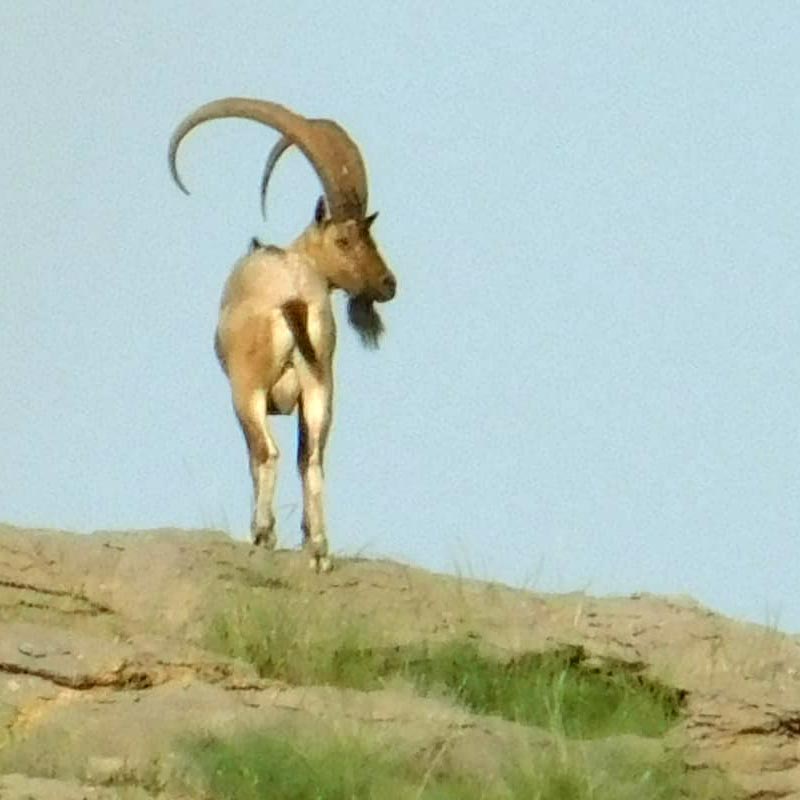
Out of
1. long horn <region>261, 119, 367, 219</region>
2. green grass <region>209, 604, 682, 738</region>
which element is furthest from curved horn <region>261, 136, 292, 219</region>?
green grass <region>209, 604, 682, 738</region>

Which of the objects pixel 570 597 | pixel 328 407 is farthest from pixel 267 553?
pixel 570 597

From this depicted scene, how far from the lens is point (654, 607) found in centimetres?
889

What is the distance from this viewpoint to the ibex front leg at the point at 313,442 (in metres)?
8.91

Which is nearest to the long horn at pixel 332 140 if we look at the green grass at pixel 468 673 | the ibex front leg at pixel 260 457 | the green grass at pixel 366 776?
the ibex front leg at pixel 260 457

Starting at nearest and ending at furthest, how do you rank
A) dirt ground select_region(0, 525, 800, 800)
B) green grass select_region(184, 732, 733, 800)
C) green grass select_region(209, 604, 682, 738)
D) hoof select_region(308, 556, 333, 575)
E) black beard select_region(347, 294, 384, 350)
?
green grass select_region(184, 732, 733, 800) < dirt ground select_region(0, 525, 800, 800) < green grass select_region(209, 604, 682, 738) < hoof select_region(308, 556, 333, 575) < black beard select_region(347, 294, 384, 350)

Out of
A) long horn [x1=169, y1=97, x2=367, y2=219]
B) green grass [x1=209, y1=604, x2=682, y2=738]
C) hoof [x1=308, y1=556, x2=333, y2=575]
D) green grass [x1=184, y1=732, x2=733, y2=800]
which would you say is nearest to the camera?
green grass [x1=184, y1=732, x2=733, y2=800]

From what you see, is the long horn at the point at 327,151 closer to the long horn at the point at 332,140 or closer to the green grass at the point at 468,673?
the long horn at the point at 332,140

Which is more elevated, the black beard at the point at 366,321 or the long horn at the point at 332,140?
the long horn at the point at 332,140

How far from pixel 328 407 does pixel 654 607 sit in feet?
5.25

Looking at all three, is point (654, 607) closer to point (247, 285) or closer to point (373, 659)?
point (373, 659)

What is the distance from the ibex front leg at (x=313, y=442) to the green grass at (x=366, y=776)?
8.57 ft

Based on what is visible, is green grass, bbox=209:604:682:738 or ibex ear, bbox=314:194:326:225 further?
ibex ear, bbox=314:194:326:225

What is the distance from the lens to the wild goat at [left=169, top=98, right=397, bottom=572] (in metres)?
8.98

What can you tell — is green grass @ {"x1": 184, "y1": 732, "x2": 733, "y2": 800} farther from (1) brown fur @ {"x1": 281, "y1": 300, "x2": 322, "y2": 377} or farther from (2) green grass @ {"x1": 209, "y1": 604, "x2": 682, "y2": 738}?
(1) brown fur @ {"x1": 281, "y1": 300, "x2": 322, "y2": 377}
